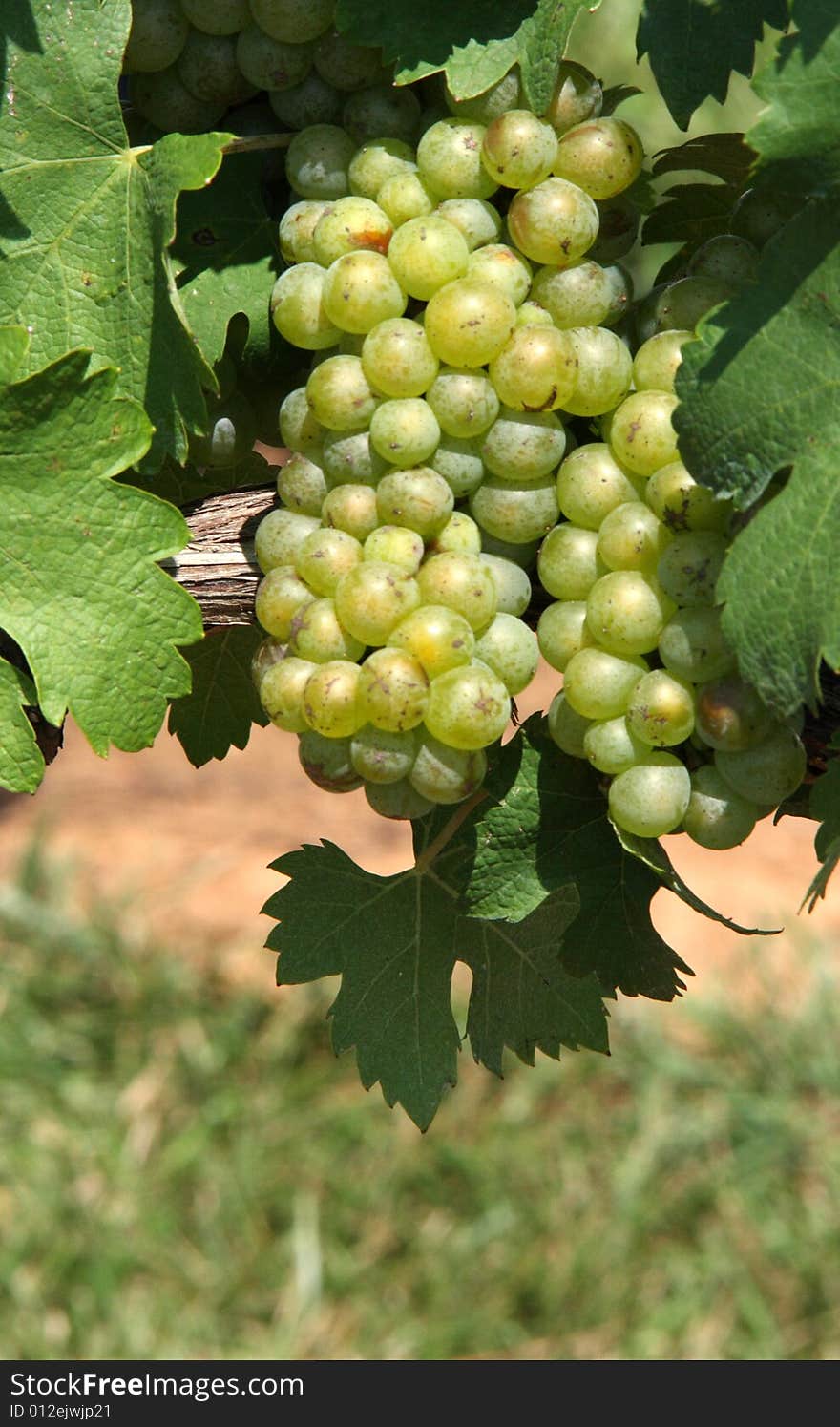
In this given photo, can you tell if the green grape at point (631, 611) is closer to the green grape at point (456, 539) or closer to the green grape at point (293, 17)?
the green grape at point (456, 539)

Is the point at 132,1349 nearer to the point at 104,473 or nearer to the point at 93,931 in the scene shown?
the point at 93,931

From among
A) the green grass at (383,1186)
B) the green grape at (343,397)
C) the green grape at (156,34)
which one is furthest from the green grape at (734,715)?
the green grass at (383,1186)

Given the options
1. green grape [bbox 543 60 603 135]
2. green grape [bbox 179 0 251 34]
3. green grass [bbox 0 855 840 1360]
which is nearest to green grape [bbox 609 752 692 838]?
green grape [bbox 543 60 603 135]

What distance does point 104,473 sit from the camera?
721mm

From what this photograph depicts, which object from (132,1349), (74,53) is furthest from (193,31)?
(132,1349)

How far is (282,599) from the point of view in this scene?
746 millimetres

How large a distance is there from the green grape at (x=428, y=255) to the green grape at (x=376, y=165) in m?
0.04

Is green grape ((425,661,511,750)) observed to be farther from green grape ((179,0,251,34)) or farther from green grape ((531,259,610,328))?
green grape ((179,0,251,34))

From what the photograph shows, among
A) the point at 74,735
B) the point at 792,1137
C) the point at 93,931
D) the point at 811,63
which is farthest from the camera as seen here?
the point at 74,735

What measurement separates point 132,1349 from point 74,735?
7.83 feet

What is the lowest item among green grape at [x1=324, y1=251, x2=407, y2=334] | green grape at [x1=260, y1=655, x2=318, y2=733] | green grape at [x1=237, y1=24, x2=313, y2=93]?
green grape at [x1=260, y1=655, x2=318, y2=733]

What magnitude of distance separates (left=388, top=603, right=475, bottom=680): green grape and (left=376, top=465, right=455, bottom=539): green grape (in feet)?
0.15

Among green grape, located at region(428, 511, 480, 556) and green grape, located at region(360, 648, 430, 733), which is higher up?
green grape, located at region(428, 511, 480, 556)

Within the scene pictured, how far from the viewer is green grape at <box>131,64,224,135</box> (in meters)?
0.78
